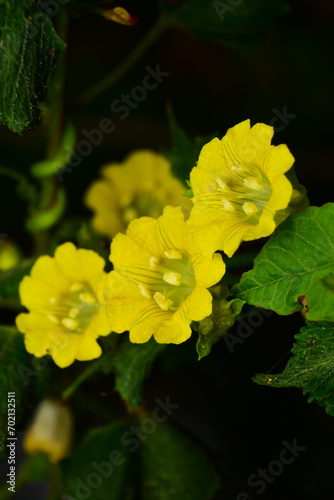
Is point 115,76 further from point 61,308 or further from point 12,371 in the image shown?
point 12,371

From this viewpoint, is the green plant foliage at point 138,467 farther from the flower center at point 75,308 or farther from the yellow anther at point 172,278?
the yellow anther at point 172,278

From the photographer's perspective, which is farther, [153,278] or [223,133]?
[223,133]

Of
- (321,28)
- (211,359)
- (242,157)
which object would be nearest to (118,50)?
(321,28)

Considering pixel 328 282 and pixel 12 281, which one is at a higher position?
pixel 328 282

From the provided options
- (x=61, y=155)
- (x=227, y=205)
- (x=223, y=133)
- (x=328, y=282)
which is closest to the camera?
(x=328, y=282)

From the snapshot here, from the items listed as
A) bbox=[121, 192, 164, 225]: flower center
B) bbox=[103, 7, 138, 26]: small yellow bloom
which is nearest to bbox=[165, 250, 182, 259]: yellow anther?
bbox=[103, 7, 138, 26]: small yellow bloom

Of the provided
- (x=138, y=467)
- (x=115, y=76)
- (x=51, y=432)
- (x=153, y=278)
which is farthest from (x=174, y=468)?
(x=115, y=76)

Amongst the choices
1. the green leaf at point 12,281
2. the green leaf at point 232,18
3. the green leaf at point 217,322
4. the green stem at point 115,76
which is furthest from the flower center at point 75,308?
the green leaf at point 232,18

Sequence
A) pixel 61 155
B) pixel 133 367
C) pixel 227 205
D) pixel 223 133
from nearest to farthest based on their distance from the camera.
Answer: pixel 227 205, pixel 133 367, pixel 61 155, pixel 223 133

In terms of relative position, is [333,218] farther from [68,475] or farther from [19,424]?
[68,475]
